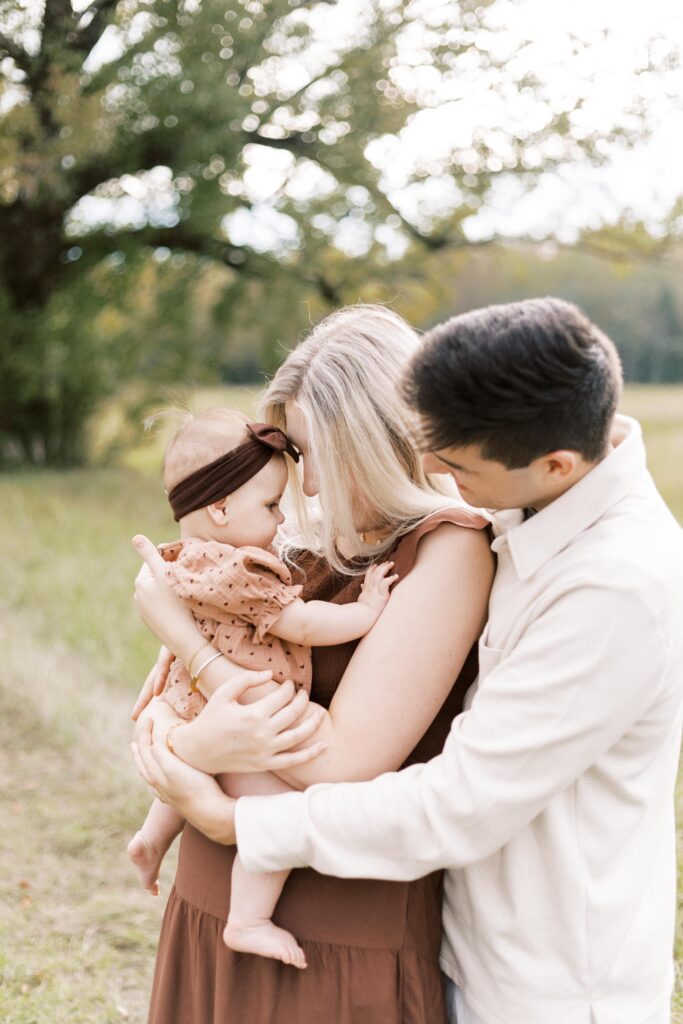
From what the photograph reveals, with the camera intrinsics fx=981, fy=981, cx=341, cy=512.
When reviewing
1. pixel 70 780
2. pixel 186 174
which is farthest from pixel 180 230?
pixel 70 780

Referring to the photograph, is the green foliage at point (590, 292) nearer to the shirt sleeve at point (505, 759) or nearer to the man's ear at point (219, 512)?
the man's ear at point (219, 512)

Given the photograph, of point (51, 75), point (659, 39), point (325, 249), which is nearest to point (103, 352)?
point (325, 249)

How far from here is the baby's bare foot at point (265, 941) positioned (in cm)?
164

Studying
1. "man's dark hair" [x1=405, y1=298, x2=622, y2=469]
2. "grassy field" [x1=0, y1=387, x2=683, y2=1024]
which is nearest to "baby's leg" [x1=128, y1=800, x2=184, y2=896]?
"grassy field" [x1=0, y1=387, x2=683, y2=1024]

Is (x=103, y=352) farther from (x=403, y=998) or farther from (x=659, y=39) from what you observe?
(x=403, y=998)

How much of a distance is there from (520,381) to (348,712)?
0.63 metres

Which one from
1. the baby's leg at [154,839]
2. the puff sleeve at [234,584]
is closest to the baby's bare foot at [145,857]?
the baby's leg at [154,839]

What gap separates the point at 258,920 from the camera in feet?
5.39

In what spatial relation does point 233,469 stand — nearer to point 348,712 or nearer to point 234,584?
point 234,584

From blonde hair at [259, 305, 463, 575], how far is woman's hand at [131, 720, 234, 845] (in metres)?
0.47

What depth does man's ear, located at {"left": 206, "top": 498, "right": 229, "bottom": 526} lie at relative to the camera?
1987 mm

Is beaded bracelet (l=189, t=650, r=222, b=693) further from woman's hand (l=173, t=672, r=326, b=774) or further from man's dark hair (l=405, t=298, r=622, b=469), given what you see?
man's dark hair (l=405, t=298, r=622, b=469)

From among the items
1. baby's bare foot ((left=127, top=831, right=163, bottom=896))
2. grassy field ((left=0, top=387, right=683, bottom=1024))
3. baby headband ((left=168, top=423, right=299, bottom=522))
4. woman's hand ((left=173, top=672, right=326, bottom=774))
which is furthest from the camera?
grassy field ((left=0, top=387, right=683, bottom=1024))

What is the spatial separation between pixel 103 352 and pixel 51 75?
4.05 meters
